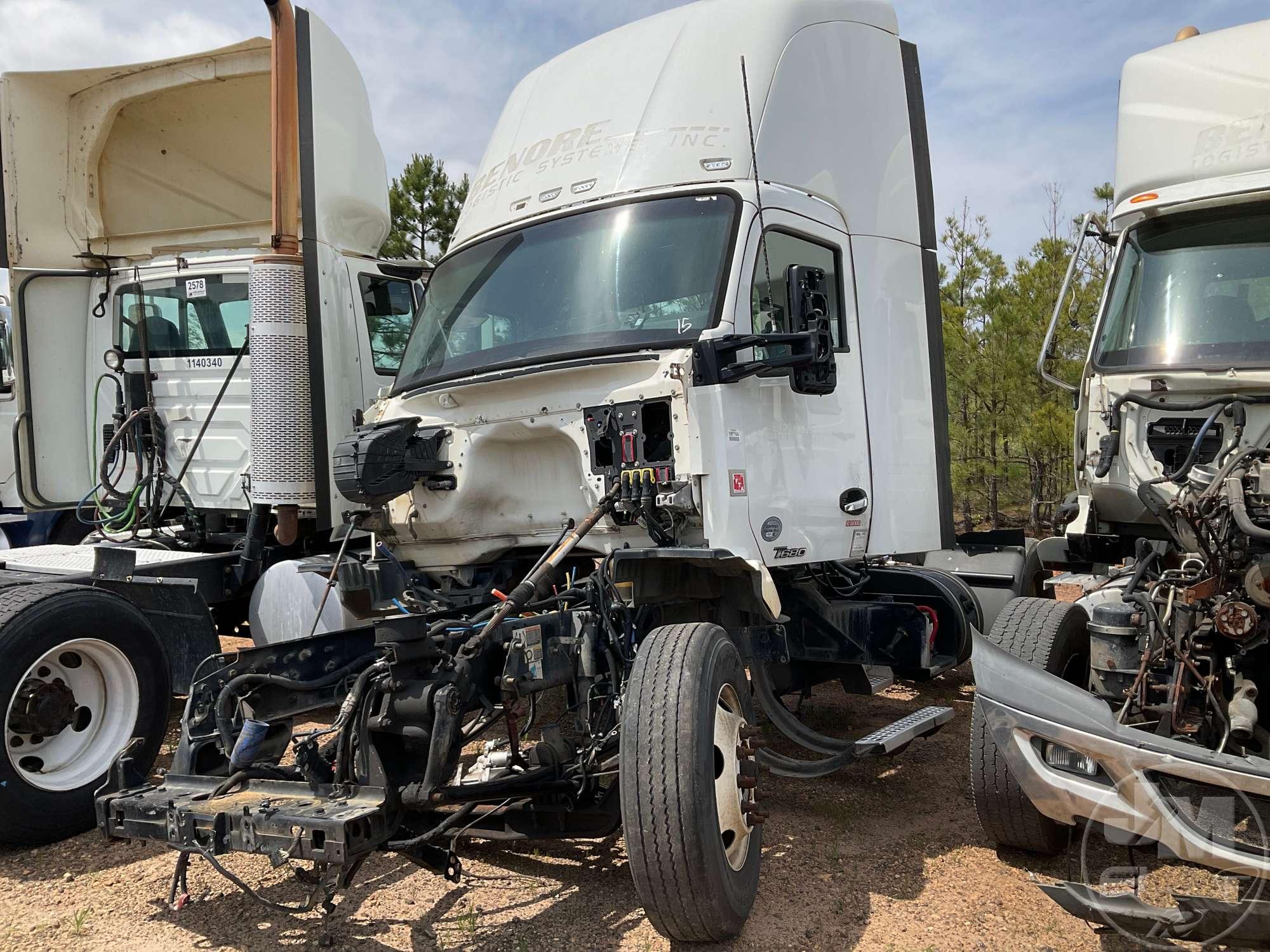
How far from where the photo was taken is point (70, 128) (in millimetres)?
7133

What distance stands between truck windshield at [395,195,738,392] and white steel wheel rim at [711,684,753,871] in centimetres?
159

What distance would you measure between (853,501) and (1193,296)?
207 cm

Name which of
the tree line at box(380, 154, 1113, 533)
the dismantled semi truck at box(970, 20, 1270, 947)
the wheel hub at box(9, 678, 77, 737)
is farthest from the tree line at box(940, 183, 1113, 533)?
the wheel hub at box(9, 678, 77, 737)

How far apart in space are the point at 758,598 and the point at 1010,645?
116 cm

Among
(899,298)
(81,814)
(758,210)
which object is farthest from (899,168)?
(81,814)

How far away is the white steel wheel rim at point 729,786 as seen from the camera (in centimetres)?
372

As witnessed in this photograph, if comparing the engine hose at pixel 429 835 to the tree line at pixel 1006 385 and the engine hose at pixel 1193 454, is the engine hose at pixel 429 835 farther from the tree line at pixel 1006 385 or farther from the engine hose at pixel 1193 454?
the tree line at pixel 1006 385

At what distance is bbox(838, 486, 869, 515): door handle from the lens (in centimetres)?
525

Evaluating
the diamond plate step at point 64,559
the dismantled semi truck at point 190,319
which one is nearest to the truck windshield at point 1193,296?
the dismantled semi truck at point 190,319

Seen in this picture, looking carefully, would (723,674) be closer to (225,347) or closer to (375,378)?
(375,378)

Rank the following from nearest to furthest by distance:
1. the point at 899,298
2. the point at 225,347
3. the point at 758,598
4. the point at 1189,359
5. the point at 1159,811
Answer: the point at 1159,811
the point at 758,598
the point at 1189,359
the point at 899,298
the point at 225,347

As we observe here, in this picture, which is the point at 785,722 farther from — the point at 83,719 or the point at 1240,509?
the point at 83,719

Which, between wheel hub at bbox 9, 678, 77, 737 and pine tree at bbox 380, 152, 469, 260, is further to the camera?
pine tree at bbox 380, 152, 469, 260

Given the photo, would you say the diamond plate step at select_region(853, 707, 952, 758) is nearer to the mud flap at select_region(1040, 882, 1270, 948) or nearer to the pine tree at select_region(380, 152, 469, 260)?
the mud flap at select_region(1040, 882, 1270, 948)
